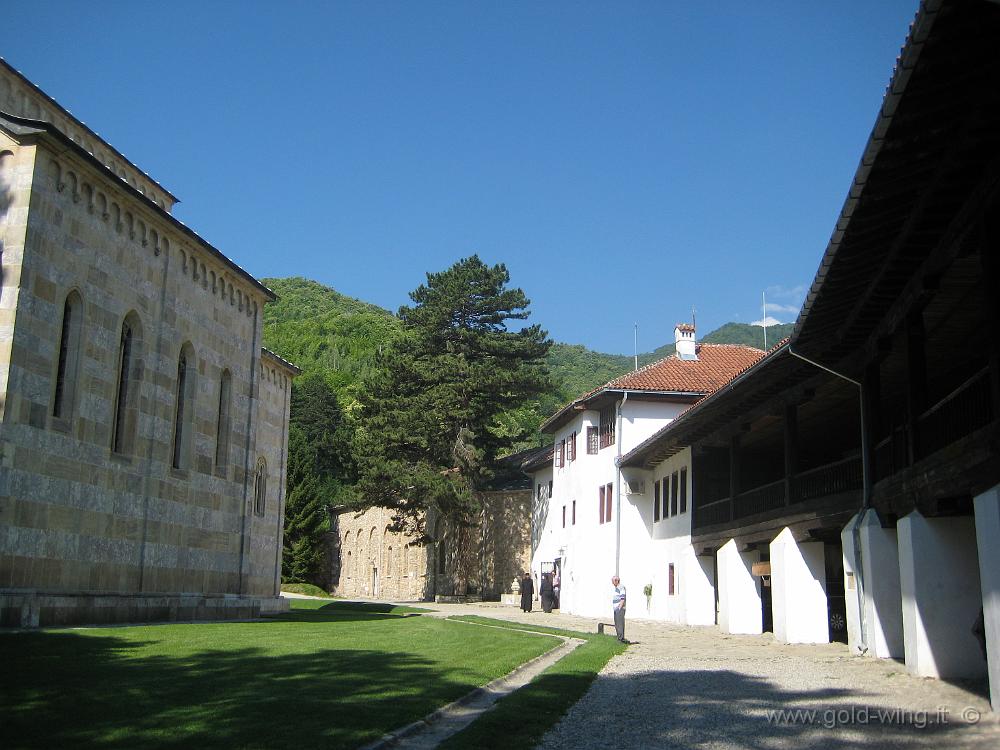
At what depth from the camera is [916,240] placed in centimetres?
1134

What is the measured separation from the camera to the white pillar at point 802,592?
1877cm

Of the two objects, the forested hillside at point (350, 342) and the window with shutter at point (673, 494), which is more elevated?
the forested hillside at point (350, 342)

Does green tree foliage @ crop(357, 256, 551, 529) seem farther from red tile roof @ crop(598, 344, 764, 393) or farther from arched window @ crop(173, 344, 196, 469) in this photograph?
arched window @ crop(173, 344, 196, 469)

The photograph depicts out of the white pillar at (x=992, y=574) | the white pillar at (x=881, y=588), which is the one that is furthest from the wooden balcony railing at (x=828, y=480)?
the white pillar at (x=992, y=574)

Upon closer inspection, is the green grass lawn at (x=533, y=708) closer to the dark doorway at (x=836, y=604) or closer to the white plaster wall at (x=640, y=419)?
the dark doorway at (x=836, y=604)

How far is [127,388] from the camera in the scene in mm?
17750

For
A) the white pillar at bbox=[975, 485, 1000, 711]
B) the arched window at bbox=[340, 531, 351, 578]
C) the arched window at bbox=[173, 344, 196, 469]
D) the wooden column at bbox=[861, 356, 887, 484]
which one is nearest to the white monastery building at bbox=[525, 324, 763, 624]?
the wooden column at bbox=[861, 356, 887, 484]

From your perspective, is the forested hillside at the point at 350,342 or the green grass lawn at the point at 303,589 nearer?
the green grass lawn at the point at 303,589

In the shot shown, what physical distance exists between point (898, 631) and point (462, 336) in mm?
31218

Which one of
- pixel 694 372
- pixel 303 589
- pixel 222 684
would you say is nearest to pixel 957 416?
pixel 222 684

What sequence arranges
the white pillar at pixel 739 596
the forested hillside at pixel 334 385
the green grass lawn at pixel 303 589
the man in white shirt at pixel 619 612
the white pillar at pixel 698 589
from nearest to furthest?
the man in white shirt at pixel 619 612 < the white pillar at pixel 739 596 < the white pillar at pixel 698 589 < the green grass lawn at pixel 303 589 < the forested hillside at pixel 334 385

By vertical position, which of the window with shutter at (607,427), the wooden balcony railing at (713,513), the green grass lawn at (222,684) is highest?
the window with shutter at (607,427)

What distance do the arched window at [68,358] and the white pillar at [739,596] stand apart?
1495 cm

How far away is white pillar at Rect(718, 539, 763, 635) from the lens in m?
22.1
